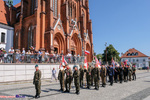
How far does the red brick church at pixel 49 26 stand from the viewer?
22.4 m

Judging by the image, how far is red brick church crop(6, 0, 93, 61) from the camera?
22.4 meters

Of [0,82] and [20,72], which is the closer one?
[0,82]

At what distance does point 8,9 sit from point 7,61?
24372 millimetres

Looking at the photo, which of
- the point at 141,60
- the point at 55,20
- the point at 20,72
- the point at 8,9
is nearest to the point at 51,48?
the point at 55,20

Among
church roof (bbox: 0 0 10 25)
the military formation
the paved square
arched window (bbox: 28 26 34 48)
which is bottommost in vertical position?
the paved square

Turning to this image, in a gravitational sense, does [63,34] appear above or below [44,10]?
below

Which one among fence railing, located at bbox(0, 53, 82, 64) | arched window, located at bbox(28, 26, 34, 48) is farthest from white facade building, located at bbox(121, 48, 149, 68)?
fence railing, located at bbox(0, 53, 82, 64)

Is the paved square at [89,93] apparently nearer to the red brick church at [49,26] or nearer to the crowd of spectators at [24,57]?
the crowd of spectators at [24,57]

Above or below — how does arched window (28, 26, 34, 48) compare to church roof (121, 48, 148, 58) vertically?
above

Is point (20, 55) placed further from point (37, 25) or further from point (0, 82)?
point (37, 25)

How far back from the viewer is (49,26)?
74.8 ft

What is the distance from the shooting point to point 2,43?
24594mm

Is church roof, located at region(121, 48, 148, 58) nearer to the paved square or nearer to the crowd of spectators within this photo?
the crowd of spectators

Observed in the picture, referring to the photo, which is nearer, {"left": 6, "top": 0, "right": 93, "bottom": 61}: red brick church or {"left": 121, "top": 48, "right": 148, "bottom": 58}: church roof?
{"left": 6, "top": 0, "right": 93, "bottom": 61}: red brick church
